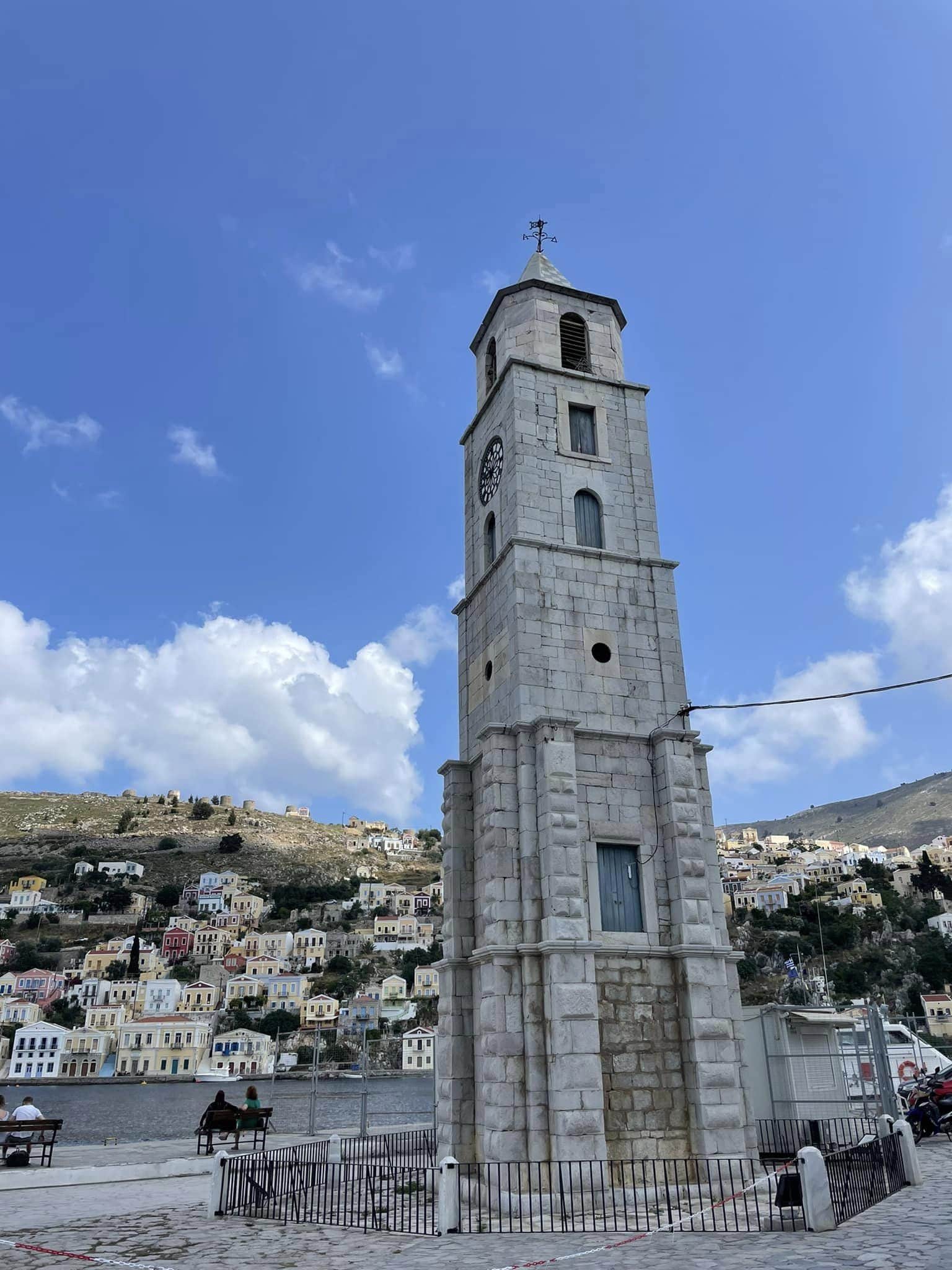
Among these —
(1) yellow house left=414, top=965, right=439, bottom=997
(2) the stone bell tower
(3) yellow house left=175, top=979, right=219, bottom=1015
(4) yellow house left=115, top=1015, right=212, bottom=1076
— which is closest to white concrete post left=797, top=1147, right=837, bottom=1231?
(2) the stone bell tower

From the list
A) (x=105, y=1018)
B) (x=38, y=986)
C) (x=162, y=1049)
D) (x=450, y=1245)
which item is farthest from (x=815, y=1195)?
(x=38, y=986)

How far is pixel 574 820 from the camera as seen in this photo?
15.8 metres

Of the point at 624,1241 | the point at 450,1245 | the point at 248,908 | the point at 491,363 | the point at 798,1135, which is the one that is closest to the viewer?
the point at 624,1241

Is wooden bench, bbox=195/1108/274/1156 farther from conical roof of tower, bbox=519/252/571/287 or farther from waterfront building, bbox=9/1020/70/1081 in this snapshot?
waterfront building, bbox=9/1020/70/1081

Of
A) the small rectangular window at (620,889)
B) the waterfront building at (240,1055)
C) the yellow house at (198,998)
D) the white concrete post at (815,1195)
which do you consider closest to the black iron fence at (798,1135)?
the small rectangular window at (620,889)

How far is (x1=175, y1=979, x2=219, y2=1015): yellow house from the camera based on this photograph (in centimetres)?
13662

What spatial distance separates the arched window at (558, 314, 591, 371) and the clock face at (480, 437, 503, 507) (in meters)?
2.43

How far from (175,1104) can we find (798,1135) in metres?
91.2

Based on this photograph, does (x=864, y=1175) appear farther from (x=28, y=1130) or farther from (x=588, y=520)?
(x=28, y=1130)

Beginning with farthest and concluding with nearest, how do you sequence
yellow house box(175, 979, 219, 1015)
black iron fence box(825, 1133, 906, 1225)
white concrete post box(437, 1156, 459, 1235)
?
yellow house box(175, 979, 219, 1015)
white concrete post box(437, 1156, 459, 1235)
black iron fence box(825, 1133, 906, 1225)

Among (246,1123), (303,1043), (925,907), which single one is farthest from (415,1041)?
(246,1123)

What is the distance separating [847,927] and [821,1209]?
121917mm

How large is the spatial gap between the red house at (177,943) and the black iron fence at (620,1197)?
6104 inches

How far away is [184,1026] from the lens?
12650cm
